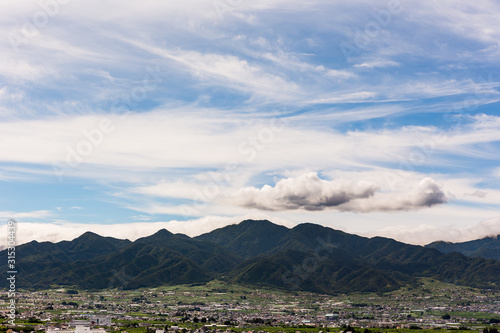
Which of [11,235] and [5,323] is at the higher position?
[11,235]

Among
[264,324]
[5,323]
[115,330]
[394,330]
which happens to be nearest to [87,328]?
[115,330]

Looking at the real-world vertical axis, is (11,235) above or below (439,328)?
above

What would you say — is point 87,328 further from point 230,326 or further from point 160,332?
point 230,326

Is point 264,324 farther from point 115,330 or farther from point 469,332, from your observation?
point 469,332

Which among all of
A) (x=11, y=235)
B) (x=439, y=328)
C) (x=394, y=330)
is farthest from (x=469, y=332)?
(x=11, y=235)

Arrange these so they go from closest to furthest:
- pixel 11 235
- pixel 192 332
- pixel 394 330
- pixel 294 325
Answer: pixel 11 235 < pixel 192 332 < pixel 394 330 < pixel 294 325

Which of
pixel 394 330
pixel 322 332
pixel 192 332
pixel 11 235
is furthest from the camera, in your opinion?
pixel 394 330

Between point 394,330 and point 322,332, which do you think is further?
point 394,330

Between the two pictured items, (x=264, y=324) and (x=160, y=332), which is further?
(x=264, y=324)

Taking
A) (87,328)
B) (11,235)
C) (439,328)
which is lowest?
(439,328)
